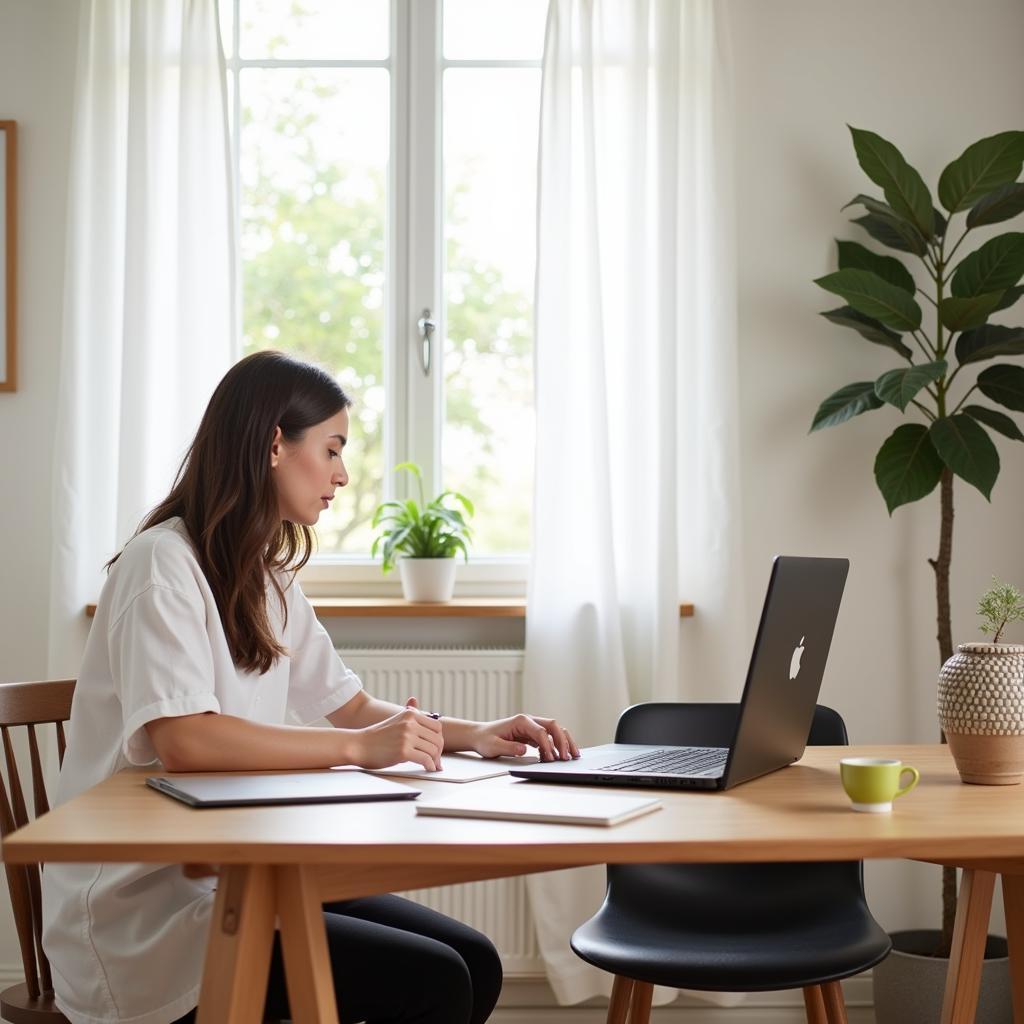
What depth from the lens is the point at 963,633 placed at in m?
2.90

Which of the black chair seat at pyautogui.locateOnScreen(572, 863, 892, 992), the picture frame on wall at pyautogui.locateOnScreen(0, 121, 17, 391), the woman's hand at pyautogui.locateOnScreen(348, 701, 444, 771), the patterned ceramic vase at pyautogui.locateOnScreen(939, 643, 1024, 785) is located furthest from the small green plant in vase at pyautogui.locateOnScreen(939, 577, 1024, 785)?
the picture frame on wall at pyautogui.locateOnScreen(0, 121, 17, 391)

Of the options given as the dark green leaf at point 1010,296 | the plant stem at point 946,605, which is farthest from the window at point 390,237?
the dark green leaf at point 1010,296

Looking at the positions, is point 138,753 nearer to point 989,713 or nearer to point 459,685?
point 989,713

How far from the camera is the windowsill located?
2.75 metres

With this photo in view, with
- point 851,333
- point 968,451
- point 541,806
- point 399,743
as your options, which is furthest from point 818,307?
point 541,806

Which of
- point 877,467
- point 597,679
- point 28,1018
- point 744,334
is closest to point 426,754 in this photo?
point 28,1018

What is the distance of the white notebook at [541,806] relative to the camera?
1167mm

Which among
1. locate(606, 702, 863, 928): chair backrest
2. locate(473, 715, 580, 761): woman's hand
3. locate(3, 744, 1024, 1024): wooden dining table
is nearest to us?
locate(3, 744, 1024, 1024): wooden dining table

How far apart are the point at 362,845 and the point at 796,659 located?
63 cm

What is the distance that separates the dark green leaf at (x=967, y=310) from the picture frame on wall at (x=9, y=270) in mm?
2143

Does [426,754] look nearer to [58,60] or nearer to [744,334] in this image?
[744,334]

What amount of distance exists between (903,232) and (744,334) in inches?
17.0

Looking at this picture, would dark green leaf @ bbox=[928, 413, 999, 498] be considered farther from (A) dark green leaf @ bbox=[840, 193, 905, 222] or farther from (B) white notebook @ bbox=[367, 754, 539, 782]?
(B) white notebook @ bbox=[367, 754, 539, 782]

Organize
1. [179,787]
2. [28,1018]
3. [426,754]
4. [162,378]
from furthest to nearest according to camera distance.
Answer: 1. [162,378]
2. [28,1018]
3. [426,754]
4. [179,787]
